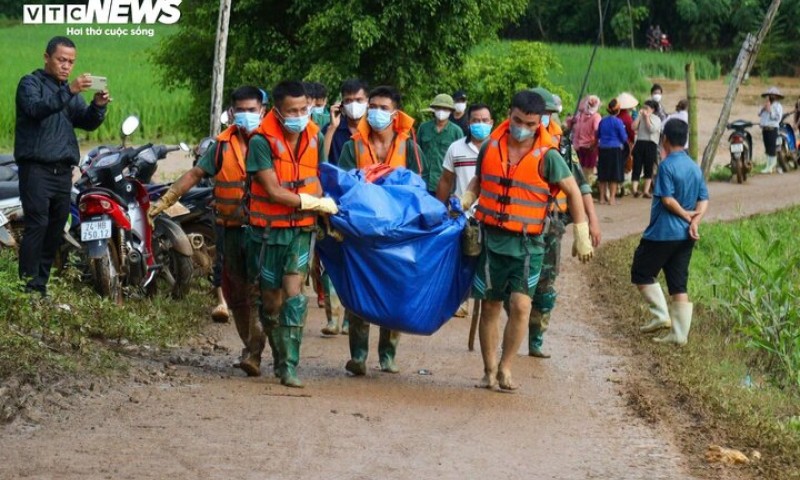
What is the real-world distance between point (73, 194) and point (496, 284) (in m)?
4.21

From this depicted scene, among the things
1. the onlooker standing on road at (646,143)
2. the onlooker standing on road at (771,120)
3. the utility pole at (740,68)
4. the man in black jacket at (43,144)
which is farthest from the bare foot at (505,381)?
the onlooker standing on road at (771,120)

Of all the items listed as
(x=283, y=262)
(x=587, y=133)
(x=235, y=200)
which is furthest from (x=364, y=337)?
(x=587, y=133)

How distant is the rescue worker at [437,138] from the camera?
41.5 ft

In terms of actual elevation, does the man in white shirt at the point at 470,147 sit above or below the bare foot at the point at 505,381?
above

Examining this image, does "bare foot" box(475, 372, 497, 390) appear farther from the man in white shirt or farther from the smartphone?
the smartphone

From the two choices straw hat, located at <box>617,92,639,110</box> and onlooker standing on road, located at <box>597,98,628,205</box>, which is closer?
onlooker standing on road, located at <box>597,98,628,205</box>

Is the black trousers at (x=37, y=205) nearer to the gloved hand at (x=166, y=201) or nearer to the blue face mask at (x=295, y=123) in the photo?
the gloved hand at (x=166, y=201)

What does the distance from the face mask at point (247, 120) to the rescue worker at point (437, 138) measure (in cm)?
343

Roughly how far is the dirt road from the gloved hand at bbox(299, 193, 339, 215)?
1.07m

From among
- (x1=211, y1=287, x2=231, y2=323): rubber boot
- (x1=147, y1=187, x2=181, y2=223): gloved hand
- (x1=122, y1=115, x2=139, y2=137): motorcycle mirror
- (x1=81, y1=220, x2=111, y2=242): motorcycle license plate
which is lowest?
(x1=211, y1=287, x2=231, y2=323): rubber boot

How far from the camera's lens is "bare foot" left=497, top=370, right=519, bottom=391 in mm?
9062

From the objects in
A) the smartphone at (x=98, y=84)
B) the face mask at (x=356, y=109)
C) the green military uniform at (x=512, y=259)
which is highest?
the smartphone at (x=98, y=84)

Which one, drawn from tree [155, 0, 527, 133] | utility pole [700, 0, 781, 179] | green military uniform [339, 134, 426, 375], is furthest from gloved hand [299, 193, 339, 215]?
utility pole [700, 0, 781, 179]

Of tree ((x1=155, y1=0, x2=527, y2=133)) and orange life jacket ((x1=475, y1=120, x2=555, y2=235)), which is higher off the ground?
tree ((x1=155, y1=0, x2=527, y2=133))
